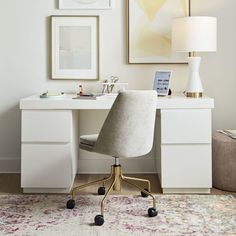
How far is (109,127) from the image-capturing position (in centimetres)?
282

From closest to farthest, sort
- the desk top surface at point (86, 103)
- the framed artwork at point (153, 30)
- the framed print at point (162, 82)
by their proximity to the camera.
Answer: the desk top surface at point (86, 103) → the framed print at point (162, 82) → the framed artwork at point (153, 30)

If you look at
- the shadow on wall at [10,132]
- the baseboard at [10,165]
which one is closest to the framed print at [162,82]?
the shadow on wall at [10,132]

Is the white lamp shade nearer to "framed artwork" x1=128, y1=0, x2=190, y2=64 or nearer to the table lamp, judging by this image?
the table lamp

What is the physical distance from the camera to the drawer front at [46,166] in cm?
338

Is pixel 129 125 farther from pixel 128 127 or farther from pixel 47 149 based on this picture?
pixel 47 149

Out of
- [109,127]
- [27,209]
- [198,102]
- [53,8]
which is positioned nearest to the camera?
[109,127]

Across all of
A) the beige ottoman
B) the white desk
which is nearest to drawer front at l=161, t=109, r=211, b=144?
the white desk

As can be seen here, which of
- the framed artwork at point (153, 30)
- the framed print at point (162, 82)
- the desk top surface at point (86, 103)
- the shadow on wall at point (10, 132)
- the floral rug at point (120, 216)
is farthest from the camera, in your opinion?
the shadow on wall at point (10, 132)

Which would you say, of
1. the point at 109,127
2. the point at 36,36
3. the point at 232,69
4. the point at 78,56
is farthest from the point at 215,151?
the point at 36,36

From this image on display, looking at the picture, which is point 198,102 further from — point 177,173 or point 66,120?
point 66,120

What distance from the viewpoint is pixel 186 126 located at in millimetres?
3352

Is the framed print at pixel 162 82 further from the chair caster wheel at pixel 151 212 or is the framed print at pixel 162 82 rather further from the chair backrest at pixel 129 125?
the chair caster wheel at pixel 151 212

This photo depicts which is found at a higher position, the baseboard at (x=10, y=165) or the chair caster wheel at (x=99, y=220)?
the baseboard at (x=10, y=165)

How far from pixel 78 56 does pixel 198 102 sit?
4.29 feet
